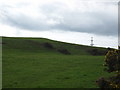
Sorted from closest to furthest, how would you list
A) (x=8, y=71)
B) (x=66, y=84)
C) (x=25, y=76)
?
(x=66, y=84)
(x=25, y=76)
(x=8, y=71)

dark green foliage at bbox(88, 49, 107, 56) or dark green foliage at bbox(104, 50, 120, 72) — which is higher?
dark green foliage at bbox(104, 50, 120, 72)

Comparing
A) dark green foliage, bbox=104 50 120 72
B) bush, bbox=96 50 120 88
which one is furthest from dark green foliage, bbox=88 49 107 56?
bush, bbox=96 50 120 88

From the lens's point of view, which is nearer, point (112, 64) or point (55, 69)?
point (112, 64)

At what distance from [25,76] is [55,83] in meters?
5.67

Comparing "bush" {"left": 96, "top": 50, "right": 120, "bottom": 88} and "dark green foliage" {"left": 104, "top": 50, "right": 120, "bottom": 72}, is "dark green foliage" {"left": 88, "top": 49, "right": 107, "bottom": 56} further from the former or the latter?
"bush" {"left": 96, "top": 50, "right": 120, "bottom": 88}

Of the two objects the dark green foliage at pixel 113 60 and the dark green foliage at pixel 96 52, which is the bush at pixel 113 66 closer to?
the dark green foliage at pixel 113 60

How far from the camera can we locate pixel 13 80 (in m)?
28.9

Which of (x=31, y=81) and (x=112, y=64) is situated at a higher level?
(x=112, y=64)

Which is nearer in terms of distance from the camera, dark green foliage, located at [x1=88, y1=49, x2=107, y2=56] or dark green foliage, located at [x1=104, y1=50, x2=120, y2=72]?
dark green foliage, located at [x1=104, y1=50, x2=120, y2=72]

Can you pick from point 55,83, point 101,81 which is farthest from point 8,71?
point 101,81

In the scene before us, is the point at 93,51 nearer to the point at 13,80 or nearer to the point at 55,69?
the point at 55,69

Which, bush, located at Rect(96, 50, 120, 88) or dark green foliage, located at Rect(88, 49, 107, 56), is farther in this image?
dark green foliage, located at Rect(88, 49, 107, 56)

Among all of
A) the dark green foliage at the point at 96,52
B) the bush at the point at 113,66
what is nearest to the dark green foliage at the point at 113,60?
the bush at the point at 113,66

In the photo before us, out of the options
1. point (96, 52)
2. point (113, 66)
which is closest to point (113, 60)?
point (113, 66)
